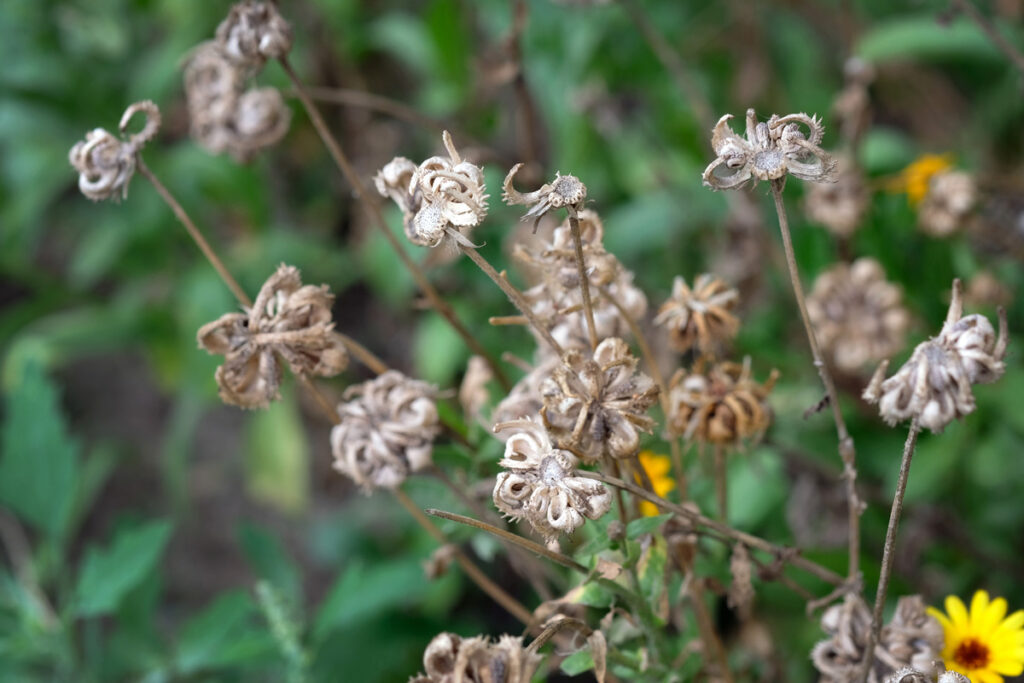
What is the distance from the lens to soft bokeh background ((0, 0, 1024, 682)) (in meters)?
1.31

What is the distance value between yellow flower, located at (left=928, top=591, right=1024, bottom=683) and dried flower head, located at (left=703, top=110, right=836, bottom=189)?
40 centimetres

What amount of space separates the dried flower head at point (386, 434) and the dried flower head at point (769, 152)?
33cm

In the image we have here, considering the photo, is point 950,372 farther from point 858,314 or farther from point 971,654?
point 858,314

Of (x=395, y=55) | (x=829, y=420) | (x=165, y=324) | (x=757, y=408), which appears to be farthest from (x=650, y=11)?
(x=757, y=408)

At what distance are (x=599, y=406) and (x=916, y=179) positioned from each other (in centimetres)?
101

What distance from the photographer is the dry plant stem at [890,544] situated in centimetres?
68

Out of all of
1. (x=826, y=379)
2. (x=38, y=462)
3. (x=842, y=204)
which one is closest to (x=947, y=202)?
(x=842, y=204)

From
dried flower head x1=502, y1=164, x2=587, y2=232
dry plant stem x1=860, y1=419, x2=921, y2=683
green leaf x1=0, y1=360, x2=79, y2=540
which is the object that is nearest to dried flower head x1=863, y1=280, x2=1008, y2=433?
dry plant stem x1=860, y1=419, x2=921, y2=683

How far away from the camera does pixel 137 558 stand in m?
1.13

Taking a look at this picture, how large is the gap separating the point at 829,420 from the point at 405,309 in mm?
996

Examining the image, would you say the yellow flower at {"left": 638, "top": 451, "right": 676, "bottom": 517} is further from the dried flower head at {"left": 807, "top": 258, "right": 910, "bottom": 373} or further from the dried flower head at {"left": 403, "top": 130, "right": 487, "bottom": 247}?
the dried flower head at {"left": 403, "top": 130, "right": 487, "bottom": 247}

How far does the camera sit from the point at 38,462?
1281 mm

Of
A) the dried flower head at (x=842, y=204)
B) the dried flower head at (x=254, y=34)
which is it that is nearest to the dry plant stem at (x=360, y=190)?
the dried flower head at (x=254, y=34)

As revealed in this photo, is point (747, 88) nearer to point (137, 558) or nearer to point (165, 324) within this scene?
point (165, 324)
